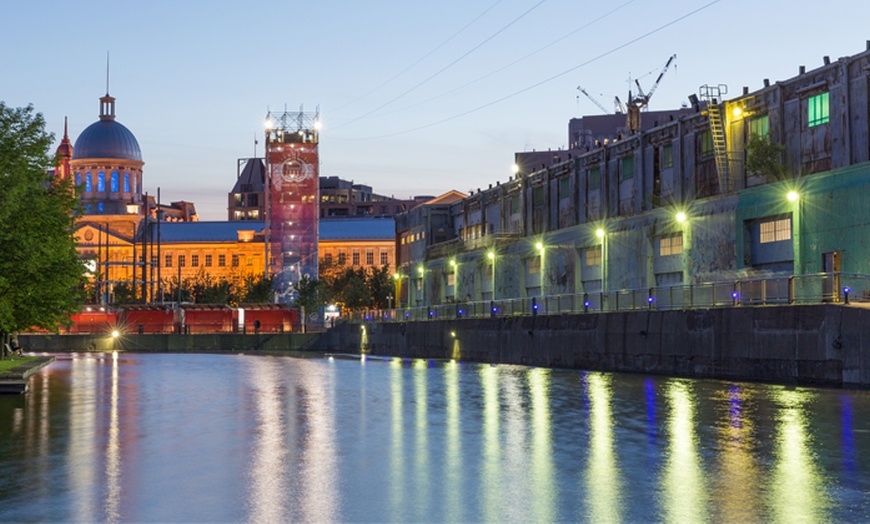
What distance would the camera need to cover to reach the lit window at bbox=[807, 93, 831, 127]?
168 ft

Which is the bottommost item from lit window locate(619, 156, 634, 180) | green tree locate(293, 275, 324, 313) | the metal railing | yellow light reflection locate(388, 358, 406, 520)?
yellow light reflection locate(388, 358, 406, 520)

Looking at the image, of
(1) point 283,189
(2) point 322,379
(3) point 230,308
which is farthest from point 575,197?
(1) point 283,189

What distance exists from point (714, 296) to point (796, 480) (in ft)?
92.3

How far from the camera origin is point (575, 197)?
77.8 metres

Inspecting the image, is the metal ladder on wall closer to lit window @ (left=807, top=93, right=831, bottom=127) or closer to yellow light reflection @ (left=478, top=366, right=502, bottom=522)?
lit window @ (left=807, top=93, right=831, bottom=127)

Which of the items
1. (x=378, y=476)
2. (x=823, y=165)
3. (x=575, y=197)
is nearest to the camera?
(x=378, y=476)

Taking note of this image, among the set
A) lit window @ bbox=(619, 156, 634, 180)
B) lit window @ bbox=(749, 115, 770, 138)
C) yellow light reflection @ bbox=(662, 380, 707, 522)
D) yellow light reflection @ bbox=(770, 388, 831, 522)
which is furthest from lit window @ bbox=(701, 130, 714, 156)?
yellow light reflection @ bbox=(770, 388, 831, 522)

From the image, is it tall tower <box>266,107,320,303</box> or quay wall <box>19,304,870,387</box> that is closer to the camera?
quay wall <box>19,304,870,387</box>

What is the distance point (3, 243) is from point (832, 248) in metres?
31.8

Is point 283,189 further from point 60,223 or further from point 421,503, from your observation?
point 421,503

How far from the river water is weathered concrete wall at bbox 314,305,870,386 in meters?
3.48

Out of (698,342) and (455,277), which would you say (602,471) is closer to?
(698,342)

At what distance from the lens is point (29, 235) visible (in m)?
41.1

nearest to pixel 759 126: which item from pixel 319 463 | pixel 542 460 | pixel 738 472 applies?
pixel 542 460
